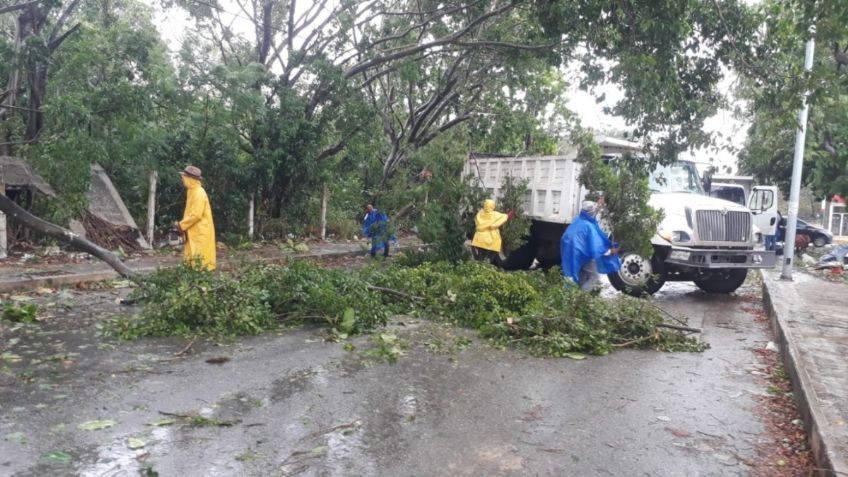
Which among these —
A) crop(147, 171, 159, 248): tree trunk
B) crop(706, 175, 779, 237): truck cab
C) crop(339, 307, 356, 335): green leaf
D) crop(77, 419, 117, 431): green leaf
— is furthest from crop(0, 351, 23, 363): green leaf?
crop(706, 175, 779, 237): truck cab

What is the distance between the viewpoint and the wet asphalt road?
4.24 metres

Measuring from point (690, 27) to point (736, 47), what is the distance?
2.82ft

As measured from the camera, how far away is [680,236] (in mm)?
11664

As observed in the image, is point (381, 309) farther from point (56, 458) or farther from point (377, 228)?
point (377, 228)

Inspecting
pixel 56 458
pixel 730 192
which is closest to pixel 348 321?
pixel 56 458

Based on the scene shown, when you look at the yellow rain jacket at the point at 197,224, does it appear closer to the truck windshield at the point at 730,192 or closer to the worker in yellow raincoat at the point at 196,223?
the worker in yellow raincoat at the point at 196,223

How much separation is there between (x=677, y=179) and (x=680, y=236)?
2099 millimetres

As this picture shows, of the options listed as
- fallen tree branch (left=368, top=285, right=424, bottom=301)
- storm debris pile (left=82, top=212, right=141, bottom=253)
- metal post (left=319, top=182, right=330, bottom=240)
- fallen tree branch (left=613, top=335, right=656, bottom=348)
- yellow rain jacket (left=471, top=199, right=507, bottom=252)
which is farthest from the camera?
metal post (left=319, top=182, right=330, bottom=240)

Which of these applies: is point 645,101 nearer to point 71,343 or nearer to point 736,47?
point 736,47

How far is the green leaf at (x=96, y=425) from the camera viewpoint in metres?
4.60

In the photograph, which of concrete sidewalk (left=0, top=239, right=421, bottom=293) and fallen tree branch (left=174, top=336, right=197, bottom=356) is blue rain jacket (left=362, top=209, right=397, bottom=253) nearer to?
concrete sidewalk (left=0, top=239, right=421, bottom=293)

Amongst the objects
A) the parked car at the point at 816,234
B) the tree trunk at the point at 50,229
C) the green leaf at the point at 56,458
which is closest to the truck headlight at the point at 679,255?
the tree trunk at the point at 50,229

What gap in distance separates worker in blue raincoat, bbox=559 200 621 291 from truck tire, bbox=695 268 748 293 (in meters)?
4.06

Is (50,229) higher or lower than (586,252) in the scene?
higher
